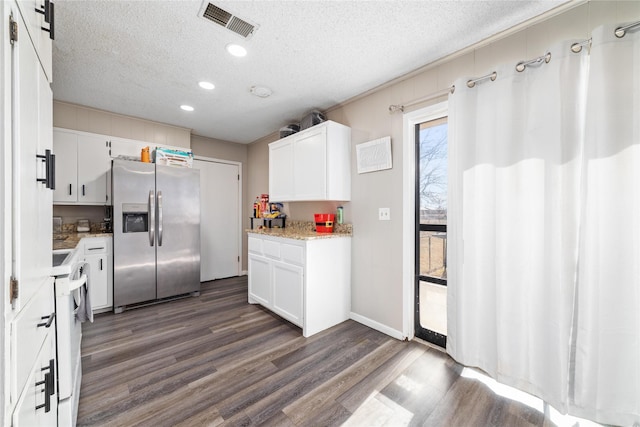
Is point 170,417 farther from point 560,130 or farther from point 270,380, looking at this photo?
point 560,130

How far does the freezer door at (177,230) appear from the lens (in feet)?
10.9

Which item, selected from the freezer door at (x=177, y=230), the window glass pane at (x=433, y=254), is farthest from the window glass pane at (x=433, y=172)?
the freezer door at (x=177, y=230)

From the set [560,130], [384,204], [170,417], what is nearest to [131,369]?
[170,417]

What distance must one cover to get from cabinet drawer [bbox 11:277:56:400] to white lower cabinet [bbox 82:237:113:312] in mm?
2284

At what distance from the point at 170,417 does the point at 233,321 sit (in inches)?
51.0

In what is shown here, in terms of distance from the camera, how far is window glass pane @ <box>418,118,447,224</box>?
7.60 ft

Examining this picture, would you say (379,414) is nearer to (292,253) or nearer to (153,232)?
(292,253)

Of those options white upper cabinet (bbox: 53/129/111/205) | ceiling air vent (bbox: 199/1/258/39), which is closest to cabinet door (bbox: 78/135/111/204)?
white upper cabinet (bbox: 53/129/111/205)

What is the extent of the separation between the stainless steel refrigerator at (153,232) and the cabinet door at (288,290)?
142cm

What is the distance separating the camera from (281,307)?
2.82 m

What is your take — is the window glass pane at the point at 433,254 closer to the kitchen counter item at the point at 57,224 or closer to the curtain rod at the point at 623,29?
the curtain rod at the point at 623,29

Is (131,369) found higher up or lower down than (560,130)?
lower down

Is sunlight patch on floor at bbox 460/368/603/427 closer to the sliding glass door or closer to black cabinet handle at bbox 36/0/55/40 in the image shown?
the sliding glass door

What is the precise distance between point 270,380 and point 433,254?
5.56 ft
